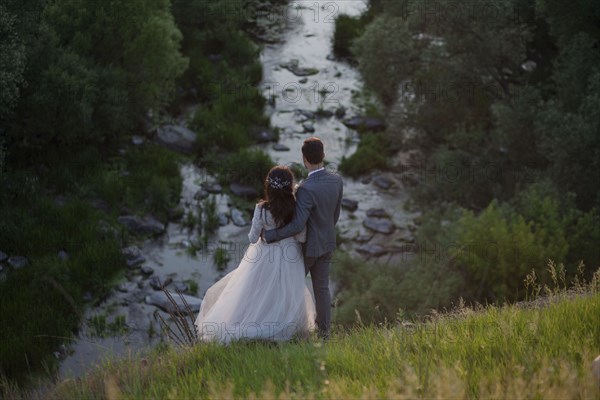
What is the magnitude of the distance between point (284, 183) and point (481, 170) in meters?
9.95

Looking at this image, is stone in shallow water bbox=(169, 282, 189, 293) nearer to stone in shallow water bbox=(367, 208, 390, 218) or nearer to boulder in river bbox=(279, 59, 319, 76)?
stone in shallow water bbox=(367, 208, 390, 218)

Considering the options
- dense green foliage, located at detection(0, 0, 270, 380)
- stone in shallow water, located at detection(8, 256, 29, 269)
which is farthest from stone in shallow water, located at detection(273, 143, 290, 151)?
stone in shallow water, located at detection(8, 256, 29, 269)

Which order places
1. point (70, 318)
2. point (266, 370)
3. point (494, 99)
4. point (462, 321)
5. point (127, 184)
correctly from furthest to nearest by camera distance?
1. point (494, 99)
2. point (127, 184)
3. point (70, 318)
4. point (462, 321)
5. point (266, 370)

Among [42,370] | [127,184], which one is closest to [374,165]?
[127,184]

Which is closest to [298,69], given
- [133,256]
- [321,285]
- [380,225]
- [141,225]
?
[380,225]

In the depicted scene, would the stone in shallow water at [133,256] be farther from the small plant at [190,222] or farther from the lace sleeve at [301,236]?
the lace sleeve at [301,236]

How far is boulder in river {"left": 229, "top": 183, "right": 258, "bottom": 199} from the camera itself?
59.6ft

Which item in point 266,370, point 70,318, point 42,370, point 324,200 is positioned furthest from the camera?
point 70,318

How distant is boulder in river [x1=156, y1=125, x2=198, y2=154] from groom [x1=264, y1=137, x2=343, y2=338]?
1082cm

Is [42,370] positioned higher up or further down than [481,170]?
further down

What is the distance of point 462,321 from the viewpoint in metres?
7.55

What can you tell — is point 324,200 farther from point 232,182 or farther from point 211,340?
point 232,182

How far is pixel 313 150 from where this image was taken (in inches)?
346

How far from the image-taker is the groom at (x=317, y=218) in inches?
347
